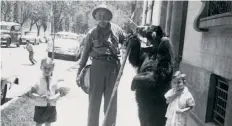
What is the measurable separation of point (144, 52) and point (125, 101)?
15.7 feet

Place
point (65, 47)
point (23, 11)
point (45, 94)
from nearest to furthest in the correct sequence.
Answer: point (45, 94) → point (65, 47) → point (23, 11)

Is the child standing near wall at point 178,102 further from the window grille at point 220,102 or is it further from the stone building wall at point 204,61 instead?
the window grille at point 220,102

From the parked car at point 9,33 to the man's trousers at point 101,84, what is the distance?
27.8 metres

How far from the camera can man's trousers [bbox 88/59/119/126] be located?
4664mm

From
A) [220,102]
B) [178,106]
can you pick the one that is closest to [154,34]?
[178,106]

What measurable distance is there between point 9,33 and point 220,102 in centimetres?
2946

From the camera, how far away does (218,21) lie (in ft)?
17.0

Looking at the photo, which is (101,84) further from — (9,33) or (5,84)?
(9,33)

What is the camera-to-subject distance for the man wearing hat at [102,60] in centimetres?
466

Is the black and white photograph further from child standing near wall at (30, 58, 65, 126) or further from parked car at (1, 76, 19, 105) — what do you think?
parked car at (1, 76, 19, 105)

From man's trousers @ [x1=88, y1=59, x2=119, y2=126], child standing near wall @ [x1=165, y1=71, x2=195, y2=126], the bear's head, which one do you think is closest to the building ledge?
the bear's head

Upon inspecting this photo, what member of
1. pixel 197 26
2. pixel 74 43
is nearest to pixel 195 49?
pixel 197 26

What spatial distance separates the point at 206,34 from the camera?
629cm

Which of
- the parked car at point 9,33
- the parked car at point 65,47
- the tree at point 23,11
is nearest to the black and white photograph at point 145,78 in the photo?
the parked car at point 65,47
